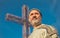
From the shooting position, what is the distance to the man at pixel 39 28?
6.06ft

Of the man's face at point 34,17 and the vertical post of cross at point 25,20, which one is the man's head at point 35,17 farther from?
the vertical post of cross at point 25,20

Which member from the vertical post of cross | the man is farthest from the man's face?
the vertical post of cross

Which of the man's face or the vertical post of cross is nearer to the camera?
the man's face

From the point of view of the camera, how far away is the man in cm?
185

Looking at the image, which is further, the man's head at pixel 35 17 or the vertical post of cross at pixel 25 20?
the vertical post of cross at pixel 25 20

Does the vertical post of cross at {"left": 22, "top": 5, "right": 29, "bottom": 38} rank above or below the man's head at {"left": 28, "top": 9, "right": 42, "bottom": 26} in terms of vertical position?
above

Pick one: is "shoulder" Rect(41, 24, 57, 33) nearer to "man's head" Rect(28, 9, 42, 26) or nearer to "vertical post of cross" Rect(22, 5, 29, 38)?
"man's head" Rect(28, 9, 42, 26)

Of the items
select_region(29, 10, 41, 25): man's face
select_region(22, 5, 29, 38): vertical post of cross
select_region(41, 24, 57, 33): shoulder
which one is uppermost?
select_region(22, 5, 29, 38): vertical post of cross

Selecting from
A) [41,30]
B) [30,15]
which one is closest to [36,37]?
[41,30]

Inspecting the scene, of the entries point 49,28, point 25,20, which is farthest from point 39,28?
point 25,20

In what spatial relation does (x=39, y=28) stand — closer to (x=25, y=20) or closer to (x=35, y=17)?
(x=35, y=17)

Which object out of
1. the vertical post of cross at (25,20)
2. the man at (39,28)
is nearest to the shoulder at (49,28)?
the man at (39,28)

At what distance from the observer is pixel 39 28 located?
6.28 feet

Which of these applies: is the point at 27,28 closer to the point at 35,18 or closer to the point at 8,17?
the point at 8,17
